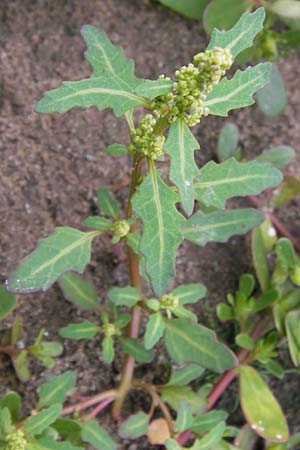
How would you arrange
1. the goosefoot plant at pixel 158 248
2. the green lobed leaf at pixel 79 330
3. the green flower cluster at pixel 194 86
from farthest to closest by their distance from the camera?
the green lobed leaf at pixel 79 330, the goosefoot plant at pixel 158 248, the green flower cluster at pixel 194 86

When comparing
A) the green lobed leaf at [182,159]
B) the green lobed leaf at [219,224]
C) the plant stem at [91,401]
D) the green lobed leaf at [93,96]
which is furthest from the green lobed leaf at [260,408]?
the green lobed leaf at [93,96]

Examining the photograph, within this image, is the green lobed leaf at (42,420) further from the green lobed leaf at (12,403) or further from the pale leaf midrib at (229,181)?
the pale leaf midrib at (229,181)

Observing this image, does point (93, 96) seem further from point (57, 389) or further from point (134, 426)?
point (134, 426)

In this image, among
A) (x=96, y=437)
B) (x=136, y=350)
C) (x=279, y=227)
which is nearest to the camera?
(x=96, y=437)

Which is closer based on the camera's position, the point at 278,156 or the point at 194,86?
the point at 194,86

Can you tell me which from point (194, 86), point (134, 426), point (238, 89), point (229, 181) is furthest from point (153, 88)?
point (134, 426)

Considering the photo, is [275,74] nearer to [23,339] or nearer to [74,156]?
[74,156]
